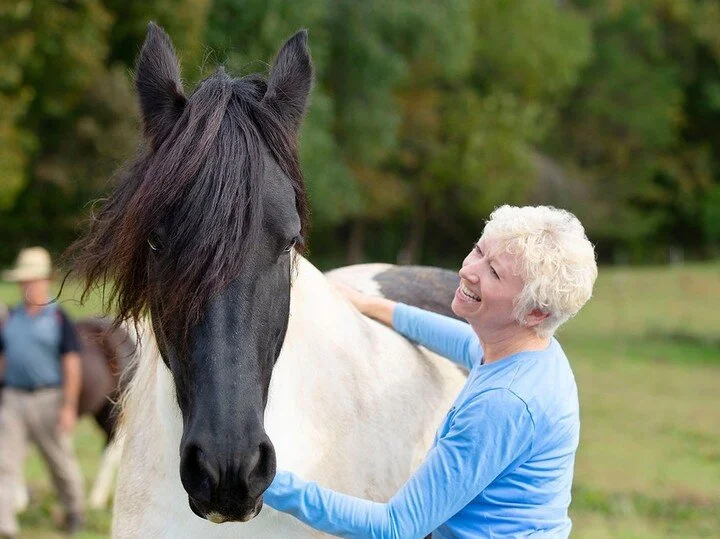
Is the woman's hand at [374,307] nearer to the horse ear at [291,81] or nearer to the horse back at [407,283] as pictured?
the horse back at [407,283]

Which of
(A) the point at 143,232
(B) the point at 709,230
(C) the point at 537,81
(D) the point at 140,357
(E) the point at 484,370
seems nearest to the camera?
(A) the point at 143,232

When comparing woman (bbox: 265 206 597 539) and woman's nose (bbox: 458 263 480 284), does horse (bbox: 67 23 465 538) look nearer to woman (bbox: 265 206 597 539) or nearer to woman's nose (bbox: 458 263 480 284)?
woman (bbox: 265 206 597 539)

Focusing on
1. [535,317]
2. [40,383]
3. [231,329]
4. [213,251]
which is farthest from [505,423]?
[40,383]

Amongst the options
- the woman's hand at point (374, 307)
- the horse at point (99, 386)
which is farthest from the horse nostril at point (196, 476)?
the horse at point (99, 386)

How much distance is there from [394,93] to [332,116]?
753 cm

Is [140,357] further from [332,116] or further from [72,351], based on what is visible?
[332,116]

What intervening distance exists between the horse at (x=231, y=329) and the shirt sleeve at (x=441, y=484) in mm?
141

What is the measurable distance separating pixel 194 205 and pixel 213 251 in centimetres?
13

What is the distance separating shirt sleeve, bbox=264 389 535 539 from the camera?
7.74ft

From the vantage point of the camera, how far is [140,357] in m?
2.97

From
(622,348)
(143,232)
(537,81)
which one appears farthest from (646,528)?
(537,81)

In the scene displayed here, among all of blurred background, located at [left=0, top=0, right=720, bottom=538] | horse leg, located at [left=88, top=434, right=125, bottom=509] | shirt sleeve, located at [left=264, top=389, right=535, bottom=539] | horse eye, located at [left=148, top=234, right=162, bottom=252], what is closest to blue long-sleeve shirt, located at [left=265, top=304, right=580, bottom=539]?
shirt sleeve, located at [left=264, top=389, right=535, bottom=539]

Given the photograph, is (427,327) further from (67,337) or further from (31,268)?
(67,337)

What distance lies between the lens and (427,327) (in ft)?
10.6
